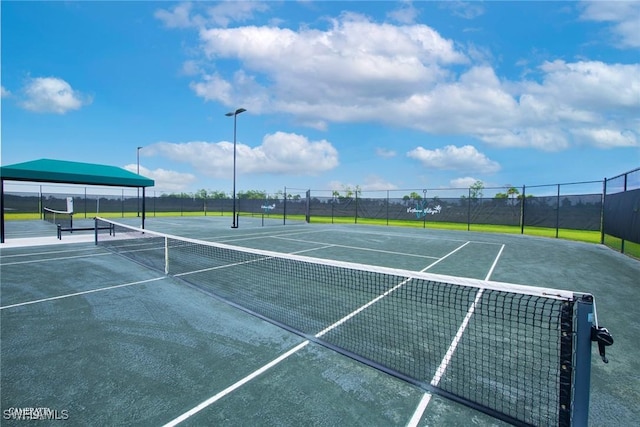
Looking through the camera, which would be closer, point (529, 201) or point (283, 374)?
point (283, 374)

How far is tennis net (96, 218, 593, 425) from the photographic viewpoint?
2.66 metres

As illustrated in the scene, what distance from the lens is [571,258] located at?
36.9 ft

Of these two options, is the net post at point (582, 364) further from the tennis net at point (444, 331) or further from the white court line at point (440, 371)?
the white court line at point (440, 371)

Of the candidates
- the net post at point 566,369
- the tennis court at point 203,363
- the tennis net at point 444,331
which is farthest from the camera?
the tennis court at point 203,363

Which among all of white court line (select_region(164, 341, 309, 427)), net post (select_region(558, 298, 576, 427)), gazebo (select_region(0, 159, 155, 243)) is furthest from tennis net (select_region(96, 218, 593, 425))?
gazebo (select_region(0, 159, 155, 243))

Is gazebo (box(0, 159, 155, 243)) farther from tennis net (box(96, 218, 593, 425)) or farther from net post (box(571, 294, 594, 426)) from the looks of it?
net post (box(571, 294, 594, 426))

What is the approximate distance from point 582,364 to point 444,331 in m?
2.27

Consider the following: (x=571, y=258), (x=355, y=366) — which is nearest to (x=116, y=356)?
(x=355, y=366)

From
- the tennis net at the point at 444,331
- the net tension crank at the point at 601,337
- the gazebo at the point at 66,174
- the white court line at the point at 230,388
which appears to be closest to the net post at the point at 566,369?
the tennis net at the point at 444,331

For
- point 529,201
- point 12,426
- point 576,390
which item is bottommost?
point 12,426

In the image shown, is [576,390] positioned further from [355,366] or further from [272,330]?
[272,330]

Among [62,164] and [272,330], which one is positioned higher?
[62,164]

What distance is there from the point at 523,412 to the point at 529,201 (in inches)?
879

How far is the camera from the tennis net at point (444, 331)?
105 inches
